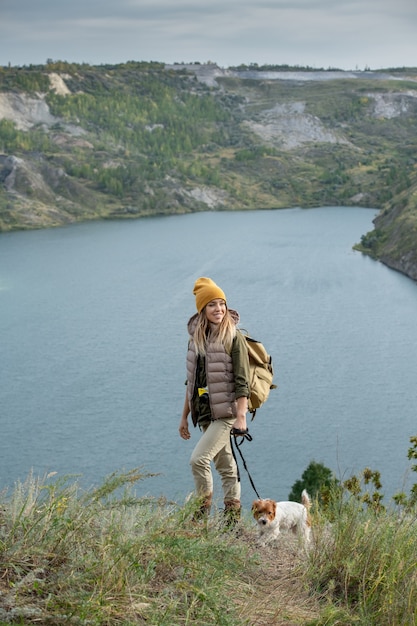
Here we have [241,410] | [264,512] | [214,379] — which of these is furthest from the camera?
[214,379]

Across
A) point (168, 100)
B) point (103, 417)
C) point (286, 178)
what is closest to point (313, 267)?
point (103, 417)

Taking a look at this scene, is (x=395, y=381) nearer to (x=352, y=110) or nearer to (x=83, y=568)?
(x=83, y=568)

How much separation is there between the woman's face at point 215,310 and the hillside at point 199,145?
209 ft

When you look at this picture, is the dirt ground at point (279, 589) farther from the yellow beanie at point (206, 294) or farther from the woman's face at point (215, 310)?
the yellow beanie at point (206, 294)

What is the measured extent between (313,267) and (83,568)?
65.2 meters

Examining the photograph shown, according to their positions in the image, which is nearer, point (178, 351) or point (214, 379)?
point (214, 379)

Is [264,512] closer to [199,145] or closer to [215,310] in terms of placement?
[215,310]

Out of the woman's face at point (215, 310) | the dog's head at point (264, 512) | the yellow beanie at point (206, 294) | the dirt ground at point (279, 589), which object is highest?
the yellow beanie at point (206, 294)

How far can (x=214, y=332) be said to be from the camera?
21.1ft

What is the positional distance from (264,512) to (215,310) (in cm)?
140

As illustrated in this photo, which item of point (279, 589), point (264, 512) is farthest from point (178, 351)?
point (279, 589)

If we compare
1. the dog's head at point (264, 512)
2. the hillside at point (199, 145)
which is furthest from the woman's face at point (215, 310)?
the hillside at point (199, 145)

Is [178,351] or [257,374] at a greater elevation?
[257,374]

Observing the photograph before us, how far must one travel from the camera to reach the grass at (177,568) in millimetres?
4355
